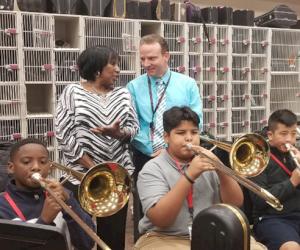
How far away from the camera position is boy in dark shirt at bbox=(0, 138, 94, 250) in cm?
175

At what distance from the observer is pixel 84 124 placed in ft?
7.22

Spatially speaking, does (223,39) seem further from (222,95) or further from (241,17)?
(222,95)

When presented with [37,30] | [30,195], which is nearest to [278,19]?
[37,30]

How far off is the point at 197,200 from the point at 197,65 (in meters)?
2.91

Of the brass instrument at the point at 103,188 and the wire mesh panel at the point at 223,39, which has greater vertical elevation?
the wire mesh panel at the point at 223,39

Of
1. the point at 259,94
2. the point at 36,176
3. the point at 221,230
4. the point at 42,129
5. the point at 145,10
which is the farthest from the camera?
the point at 259,94

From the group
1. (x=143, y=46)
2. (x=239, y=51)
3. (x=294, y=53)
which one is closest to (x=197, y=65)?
(x=239, y=51)

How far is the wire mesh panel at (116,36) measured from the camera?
410cm

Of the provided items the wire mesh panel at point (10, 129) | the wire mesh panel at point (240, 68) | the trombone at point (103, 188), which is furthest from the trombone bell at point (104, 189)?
the wire mesh panel at point (240, 68)

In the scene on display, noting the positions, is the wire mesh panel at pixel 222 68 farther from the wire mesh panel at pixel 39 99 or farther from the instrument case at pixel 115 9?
the wire mesh panel at pixel 39 99

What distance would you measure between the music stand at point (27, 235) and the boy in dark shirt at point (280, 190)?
131 centimetres

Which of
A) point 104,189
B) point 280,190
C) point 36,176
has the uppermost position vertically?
point 36,176

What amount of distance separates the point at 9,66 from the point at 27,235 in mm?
2783

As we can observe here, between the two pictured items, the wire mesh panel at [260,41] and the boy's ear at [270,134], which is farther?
the wire mesh panel at [260,41]
